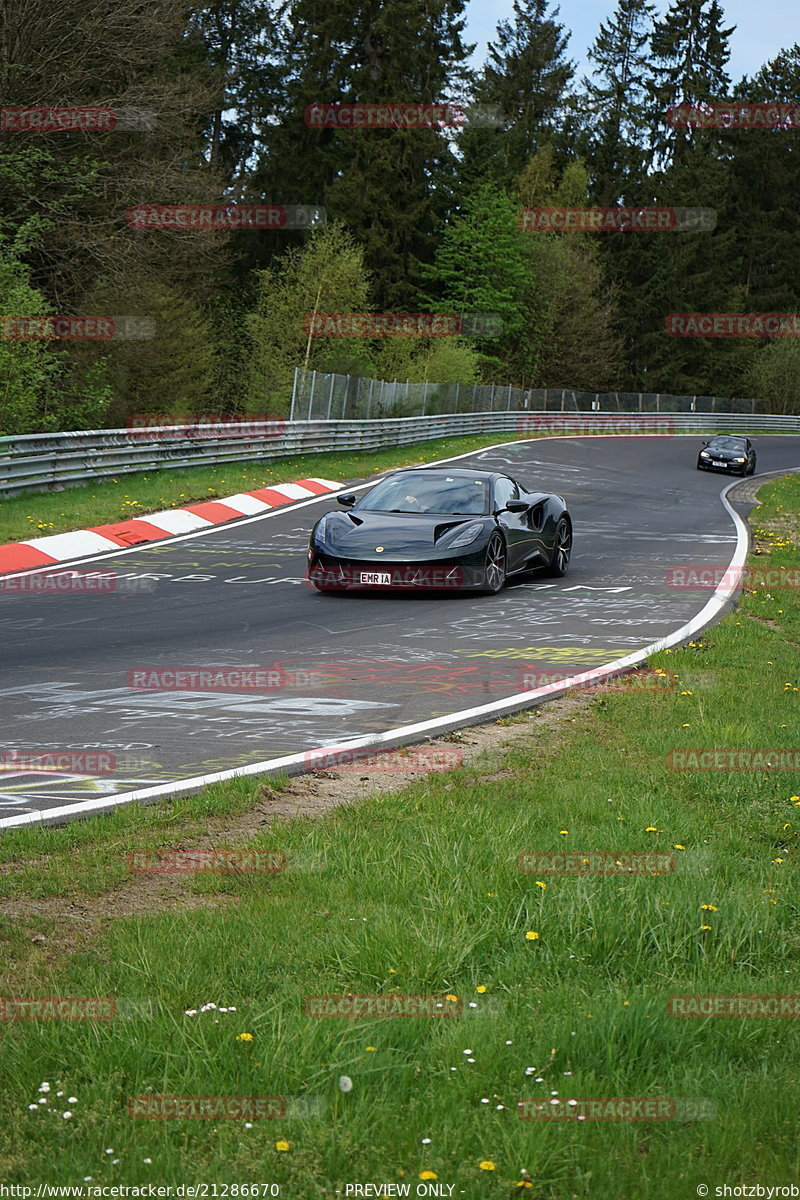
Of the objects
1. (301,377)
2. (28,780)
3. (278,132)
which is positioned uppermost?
(278,132)

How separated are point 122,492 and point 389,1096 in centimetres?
1919

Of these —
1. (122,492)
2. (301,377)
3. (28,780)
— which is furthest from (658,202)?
(28,780)

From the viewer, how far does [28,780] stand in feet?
21.5

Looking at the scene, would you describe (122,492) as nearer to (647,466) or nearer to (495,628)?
(495,628)
